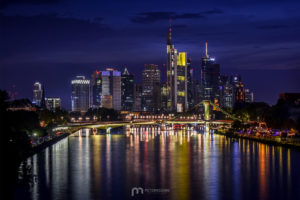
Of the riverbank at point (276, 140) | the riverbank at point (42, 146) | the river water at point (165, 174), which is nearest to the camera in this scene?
the river water at point (165, 174)

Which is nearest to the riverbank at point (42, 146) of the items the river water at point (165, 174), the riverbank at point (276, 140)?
the river water at point (165, 174)

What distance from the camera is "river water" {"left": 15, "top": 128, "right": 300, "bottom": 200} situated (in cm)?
3020

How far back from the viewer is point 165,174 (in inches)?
1502

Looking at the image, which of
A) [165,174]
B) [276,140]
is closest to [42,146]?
[165,174]

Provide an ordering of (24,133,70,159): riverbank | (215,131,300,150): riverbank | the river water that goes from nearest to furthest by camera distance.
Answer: the river water, (24,133,70,159): riverbank, (215,131,300,150): riverbank

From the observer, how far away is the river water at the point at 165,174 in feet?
99.1

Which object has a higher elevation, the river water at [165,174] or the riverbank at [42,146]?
the riverbank at [42,146]

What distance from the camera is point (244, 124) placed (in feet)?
313

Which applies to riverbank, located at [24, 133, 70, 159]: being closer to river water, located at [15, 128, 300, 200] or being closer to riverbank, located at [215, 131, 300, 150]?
river water, located at [15, 128, 300, 200]

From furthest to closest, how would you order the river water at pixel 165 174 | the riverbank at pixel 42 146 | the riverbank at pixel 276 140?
the riverbank at pixel 276 140
the riverbank at pixel 42 146
the river water at pixel 165 174

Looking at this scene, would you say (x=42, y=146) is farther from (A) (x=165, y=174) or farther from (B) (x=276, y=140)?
(B) (x=276, y=140)

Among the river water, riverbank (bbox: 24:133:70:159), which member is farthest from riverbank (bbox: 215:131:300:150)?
riverbank (bbox: 24:133:70:159)

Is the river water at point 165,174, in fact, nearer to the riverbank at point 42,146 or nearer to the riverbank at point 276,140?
the riverbank at point 42,146

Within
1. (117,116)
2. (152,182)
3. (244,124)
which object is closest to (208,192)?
(152,182)
